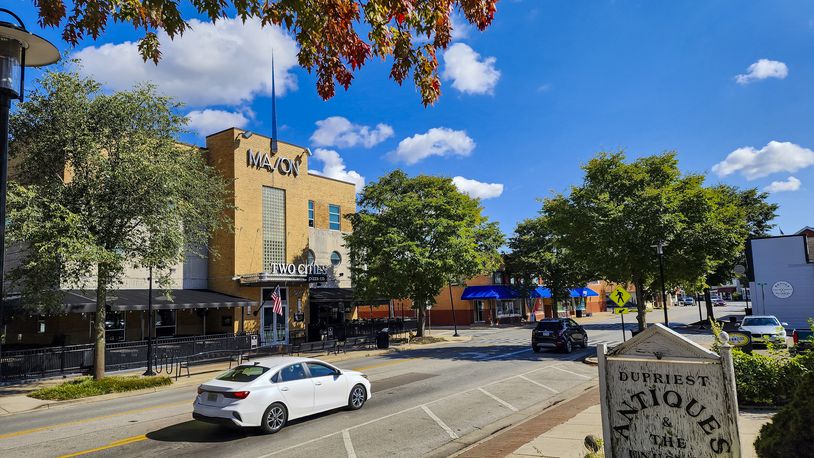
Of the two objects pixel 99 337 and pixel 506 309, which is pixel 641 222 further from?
pixel 506 309

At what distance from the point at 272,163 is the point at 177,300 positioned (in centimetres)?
1151

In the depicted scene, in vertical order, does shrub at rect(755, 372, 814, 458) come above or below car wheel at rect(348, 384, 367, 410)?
above

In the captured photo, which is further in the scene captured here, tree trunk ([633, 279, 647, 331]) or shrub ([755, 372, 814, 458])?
tree trunk ([633, 279, 647, 331])

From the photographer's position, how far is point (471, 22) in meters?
4.94

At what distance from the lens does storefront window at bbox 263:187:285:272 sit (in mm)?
33281

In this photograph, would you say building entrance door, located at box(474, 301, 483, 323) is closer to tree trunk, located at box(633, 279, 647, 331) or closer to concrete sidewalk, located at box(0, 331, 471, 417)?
concrete sidewalk, located at box(0, 331, 471, 417)

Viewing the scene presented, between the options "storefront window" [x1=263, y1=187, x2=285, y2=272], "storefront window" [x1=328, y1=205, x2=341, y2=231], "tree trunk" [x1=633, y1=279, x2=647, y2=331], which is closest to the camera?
"tree trunk" [x1=633, y1=279, x2=647, y2=331]

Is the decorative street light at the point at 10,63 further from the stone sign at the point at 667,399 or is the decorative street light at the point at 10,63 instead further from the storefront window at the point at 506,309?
the storefront window at the point at 506,309

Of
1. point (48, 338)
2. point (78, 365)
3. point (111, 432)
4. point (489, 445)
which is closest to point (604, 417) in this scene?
point (489, 445)

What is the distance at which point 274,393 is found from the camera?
35.1 ft

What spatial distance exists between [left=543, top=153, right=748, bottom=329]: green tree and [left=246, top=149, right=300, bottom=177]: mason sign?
58.5ft

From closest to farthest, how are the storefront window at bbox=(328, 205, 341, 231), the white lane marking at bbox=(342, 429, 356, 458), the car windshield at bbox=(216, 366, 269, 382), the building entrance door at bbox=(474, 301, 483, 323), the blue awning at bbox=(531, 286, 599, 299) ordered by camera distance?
the white lane marking at bbox=(342, 429, 356, 458) → the car windshield at bbox=(216, 366, 269, 382) → the storefront window at bbox=(328, 205, 341, 231) → the building entrance door at bbox=(474, 301, 483, 323) → the blue awning at bbox=(531, 286, 599, 299)

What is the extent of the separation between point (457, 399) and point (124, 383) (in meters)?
12.1

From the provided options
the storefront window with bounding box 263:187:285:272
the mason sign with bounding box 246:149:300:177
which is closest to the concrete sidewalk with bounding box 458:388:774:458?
the storefront window with bounding box 263:187:285:272
